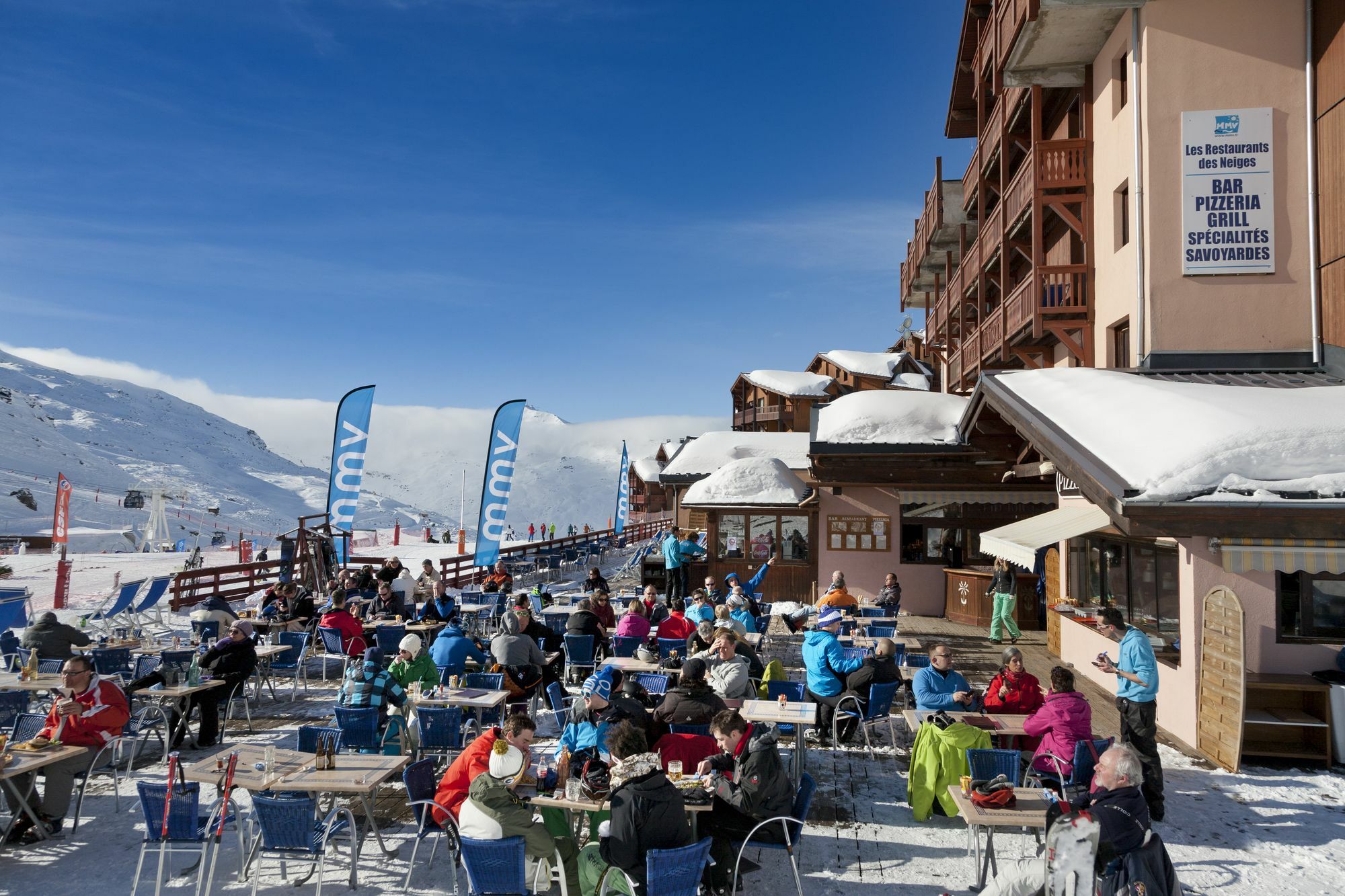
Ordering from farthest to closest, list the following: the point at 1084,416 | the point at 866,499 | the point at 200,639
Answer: the point at 866,499 < the point at 200,639 < the point at 1084,416

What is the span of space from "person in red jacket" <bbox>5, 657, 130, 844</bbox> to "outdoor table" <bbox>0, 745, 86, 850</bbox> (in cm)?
3

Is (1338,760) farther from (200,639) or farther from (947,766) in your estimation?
(200,639)

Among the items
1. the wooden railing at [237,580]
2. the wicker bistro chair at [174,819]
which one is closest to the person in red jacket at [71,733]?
the wicker bistro chair at [174,819]

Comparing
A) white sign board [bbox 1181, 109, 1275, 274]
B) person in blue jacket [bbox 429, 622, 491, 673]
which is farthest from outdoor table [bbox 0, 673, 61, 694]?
white sign board [bbox 1181, 109, 1275, 274]

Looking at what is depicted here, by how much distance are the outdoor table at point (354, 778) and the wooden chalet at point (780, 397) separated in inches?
1437

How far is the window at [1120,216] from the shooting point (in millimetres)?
12734

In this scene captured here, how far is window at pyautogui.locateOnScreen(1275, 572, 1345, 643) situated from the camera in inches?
348

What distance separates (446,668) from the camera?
9516 mm

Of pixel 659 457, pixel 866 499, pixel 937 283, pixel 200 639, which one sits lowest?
pixel 200 639

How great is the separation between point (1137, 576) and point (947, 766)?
5811 millimetres

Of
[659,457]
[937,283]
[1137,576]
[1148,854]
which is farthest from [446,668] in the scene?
[659,457]

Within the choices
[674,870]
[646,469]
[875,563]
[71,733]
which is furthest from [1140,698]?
[646,469]

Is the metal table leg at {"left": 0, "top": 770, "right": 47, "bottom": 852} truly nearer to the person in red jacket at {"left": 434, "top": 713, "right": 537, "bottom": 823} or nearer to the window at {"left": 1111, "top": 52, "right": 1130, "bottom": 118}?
the person in red jacket at {"left": 434, "top": 713, "right": 537, "bottom": 823}

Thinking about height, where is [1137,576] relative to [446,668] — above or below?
above
